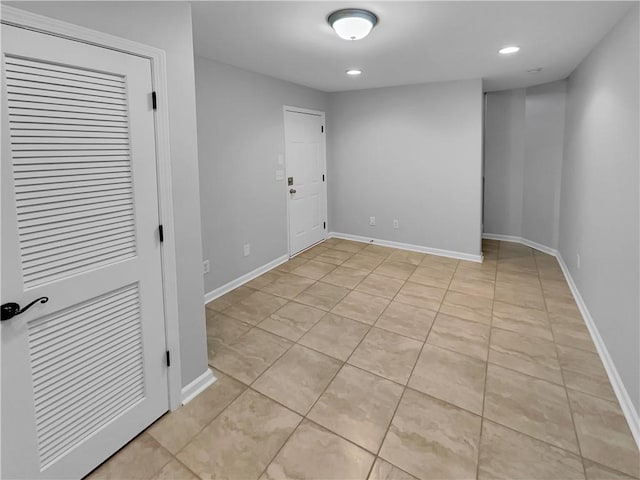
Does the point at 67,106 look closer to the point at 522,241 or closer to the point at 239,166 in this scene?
the point at 239,166

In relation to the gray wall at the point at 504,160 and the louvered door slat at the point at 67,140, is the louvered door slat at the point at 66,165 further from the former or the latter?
the gray wall at the point at 504,160

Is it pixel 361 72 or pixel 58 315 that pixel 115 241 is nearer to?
pixel 58 315

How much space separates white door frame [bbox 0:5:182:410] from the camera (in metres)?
1.38

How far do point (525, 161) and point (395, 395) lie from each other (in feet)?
14.2

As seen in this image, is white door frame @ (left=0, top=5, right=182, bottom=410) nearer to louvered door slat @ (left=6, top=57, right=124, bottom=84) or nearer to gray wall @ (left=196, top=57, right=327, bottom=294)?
louvered door slat @ (left=6, top=57, right=124, bottom=84)

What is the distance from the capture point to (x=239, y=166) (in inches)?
144

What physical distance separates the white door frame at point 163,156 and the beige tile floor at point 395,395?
1.29ft

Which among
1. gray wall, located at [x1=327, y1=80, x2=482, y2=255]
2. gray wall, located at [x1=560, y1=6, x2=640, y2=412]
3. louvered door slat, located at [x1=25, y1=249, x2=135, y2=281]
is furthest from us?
gray wall, located at [x1=327, y1=80, x2=482, y2=255]

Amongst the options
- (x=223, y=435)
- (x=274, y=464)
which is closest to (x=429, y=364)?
(x=274, y=464)

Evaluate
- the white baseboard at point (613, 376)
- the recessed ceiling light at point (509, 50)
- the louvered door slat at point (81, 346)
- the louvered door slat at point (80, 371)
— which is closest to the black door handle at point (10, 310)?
the louvered door slat at point (81, 346)

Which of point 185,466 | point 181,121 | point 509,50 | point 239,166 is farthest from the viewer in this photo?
point 239,166

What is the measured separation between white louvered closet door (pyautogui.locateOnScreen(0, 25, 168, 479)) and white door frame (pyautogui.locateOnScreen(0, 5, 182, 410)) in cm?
3

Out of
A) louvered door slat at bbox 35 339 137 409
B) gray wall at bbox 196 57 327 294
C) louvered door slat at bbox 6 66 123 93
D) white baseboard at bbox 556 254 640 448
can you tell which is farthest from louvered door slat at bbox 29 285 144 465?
white baseboard at bbox 556 254 640 448

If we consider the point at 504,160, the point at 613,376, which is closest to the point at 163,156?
the point at 613,376
